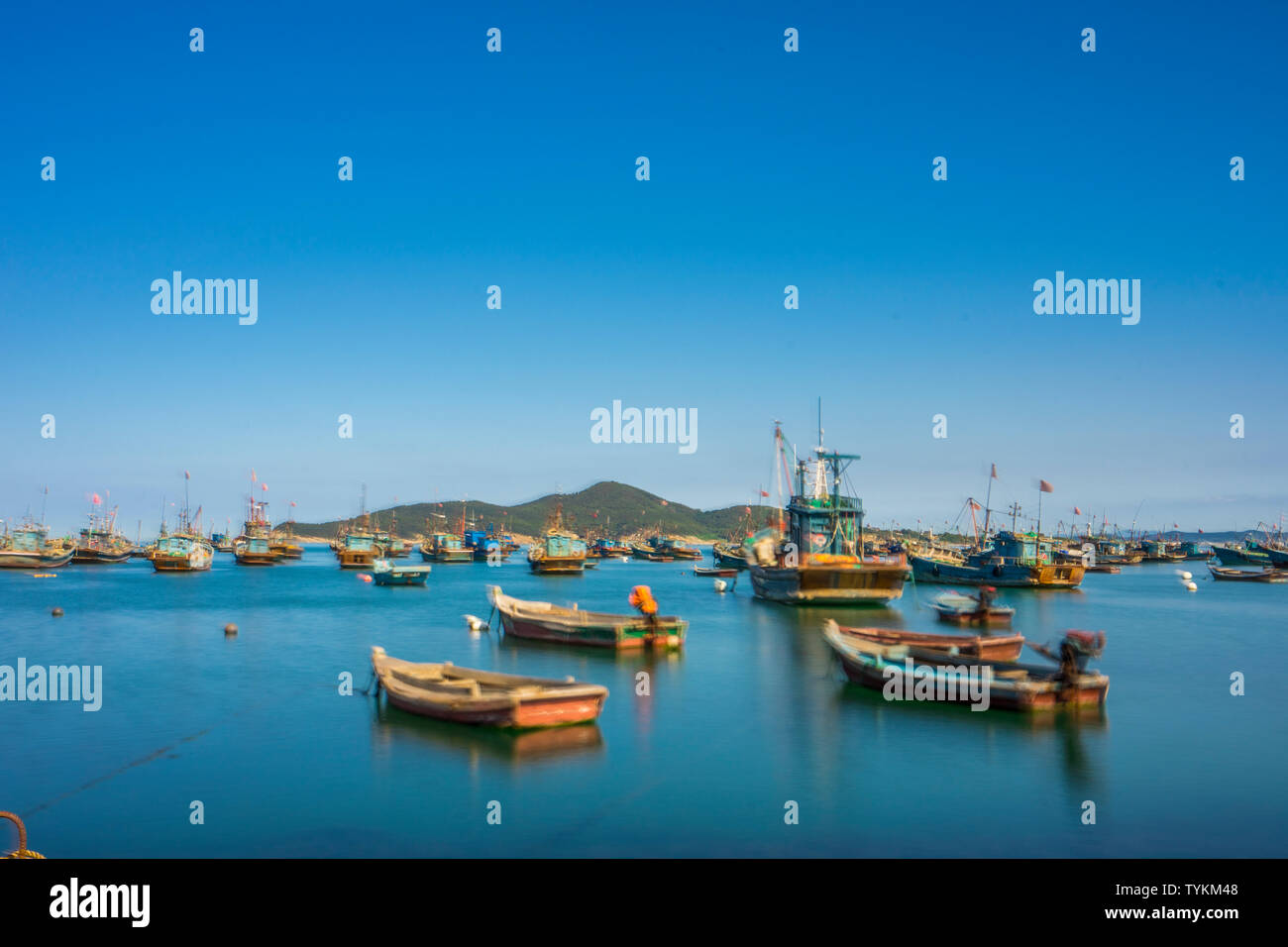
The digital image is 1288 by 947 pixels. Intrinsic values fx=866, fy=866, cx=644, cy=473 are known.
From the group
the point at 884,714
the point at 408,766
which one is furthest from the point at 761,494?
the point at 408,766

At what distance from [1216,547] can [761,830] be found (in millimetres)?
155619

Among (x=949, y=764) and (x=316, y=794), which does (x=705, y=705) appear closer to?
(x=949, y=764)

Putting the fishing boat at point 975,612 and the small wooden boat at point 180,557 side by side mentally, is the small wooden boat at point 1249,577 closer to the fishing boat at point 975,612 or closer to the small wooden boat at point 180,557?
the fishing boat at point 975,612

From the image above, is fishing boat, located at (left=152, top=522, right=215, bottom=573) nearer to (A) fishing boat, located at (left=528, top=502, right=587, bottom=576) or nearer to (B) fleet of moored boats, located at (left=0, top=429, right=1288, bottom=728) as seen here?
(B) fleet of moored boats, located at (left=0, top=429, right=1288, bottom=728)

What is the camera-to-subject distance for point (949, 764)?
22.5m

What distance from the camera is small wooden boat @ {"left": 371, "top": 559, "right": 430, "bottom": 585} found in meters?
89.4

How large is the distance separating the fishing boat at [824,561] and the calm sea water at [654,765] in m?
18.7

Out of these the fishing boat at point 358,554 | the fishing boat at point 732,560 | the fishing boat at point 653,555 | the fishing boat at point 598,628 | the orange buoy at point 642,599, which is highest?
the orange buoy at point 642,599

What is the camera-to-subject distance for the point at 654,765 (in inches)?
898

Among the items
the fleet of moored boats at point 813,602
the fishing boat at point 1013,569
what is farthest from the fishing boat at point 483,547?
the fishing boat at point 1013,569

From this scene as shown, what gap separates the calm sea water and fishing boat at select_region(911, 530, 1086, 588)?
3952cm

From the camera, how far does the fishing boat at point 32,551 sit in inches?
4838

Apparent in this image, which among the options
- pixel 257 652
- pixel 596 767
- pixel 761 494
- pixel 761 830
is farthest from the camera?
pixel 761 494

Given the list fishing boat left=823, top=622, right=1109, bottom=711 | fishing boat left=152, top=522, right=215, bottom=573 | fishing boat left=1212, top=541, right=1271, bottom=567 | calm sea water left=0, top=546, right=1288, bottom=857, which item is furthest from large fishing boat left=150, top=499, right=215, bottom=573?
fishing boat left=1212, top=541, right=1271, bottom=567
